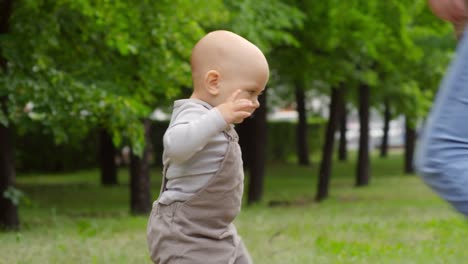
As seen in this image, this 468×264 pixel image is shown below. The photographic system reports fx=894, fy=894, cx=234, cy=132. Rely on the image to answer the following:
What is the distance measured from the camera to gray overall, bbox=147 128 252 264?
4047 millimetres

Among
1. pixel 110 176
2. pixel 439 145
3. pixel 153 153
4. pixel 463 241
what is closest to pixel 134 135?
pixel 463 241

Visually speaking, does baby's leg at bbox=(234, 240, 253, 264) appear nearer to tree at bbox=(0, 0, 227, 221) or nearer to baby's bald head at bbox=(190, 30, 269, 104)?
baby's bald head at bbox=(190, 30, 269, 104)

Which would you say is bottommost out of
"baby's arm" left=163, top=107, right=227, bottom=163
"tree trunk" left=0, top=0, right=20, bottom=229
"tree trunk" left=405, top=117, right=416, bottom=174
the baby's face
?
"tree trunk" left=405, top=117, right=416, bottom=174

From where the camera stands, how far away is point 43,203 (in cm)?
2272

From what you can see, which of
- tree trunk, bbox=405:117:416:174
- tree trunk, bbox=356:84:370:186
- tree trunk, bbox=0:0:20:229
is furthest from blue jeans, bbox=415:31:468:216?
tree trunk, bbox=405:117:416:174

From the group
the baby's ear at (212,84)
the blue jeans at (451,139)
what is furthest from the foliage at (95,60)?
the blue jeans at (451,139)

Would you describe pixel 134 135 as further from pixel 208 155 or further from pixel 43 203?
pixel 43 203

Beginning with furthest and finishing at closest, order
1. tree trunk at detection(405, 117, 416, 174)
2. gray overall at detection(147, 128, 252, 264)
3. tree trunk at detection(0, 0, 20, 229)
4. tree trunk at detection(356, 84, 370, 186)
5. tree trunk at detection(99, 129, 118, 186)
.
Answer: tree trunk at detection(405, 117, 416, 174)
tree trunk at detection(99, 129, 118, 186)
tree trunk at detection(356, 84, 370, 186)
tree trunk at detection(0, 0, 20, 229)
gray overall at detection(147, 128, 252, 264)

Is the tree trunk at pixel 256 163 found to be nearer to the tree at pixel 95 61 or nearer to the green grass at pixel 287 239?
the green grass at pixel 287 239

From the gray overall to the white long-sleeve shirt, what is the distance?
0.04 metres

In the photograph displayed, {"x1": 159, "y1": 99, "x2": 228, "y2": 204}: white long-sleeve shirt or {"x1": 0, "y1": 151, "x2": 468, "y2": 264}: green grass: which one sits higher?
{"x1": 159, "y1": 99, "x2": 228, "y2": 204}: white long-sleeve shirt

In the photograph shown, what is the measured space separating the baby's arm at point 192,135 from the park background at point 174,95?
3649mm

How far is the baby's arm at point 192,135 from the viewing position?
3.89m

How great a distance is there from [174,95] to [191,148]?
9540mm
